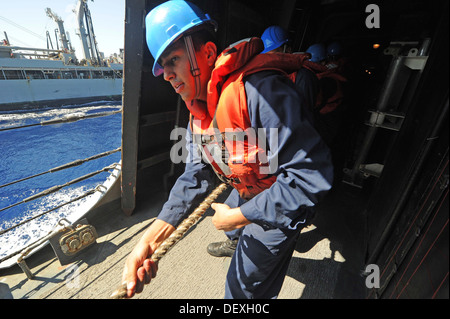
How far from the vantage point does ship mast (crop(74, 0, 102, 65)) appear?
27656 millimetres

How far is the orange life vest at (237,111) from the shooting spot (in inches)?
51.4

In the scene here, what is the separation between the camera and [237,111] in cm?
130

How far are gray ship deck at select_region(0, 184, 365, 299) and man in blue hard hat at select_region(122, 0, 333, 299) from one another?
28.3 inches

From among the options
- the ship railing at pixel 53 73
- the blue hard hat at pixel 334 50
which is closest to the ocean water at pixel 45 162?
the ship railing at pixel 53 73

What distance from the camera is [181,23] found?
4.89 ft

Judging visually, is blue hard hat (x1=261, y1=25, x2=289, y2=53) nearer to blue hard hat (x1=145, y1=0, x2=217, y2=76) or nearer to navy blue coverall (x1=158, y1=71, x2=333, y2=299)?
blue hard hat (x1=145, y1=0, x2=217, y2=76)

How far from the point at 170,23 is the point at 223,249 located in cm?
249

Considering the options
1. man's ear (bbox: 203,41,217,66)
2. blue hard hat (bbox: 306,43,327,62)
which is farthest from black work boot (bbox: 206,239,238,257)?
blue hard hat (bbox: 306,43,327,62)

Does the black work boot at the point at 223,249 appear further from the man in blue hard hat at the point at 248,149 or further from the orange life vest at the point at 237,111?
the orange life vest at the point at 237,111

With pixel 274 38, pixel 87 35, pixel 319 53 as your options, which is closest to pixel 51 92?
pixel 87 35

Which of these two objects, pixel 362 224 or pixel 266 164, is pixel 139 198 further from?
pixel 362 224

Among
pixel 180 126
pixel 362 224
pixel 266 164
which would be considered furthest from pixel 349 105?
pixel 266 164
